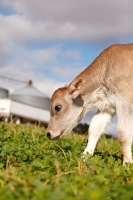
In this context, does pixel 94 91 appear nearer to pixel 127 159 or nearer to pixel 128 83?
pixel 128 83

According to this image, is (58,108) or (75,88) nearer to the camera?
(75,88)

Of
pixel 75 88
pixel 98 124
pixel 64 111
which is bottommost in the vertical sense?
pixel 98 124

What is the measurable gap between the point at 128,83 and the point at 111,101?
631 mm

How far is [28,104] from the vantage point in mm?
64750

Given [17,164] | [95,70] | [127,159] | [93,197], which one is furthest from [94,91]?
[93,197]

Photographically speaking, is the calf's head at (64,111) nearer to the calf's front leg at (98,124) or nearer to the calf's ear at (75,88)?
the calf's ear at (75,88)

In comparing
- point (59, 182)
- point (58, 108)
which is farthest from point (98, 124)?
point (59, 182)

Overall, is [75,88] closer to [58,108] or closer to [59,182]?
[58,108]

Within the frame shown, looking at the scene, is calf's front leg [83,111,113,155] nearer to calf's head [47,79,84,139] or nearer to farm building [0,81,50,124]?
calf's head [47,79,84,139]

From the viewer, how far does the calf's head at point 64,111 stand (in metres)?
10.8

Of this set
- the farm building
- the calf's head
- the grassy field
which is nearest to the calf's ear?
the calf's head

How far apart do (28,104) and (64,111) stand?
54126 mm

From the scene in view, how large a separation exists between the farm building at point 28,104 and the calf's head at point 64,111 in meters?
49.5

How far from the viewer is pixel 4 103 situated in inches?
2356
